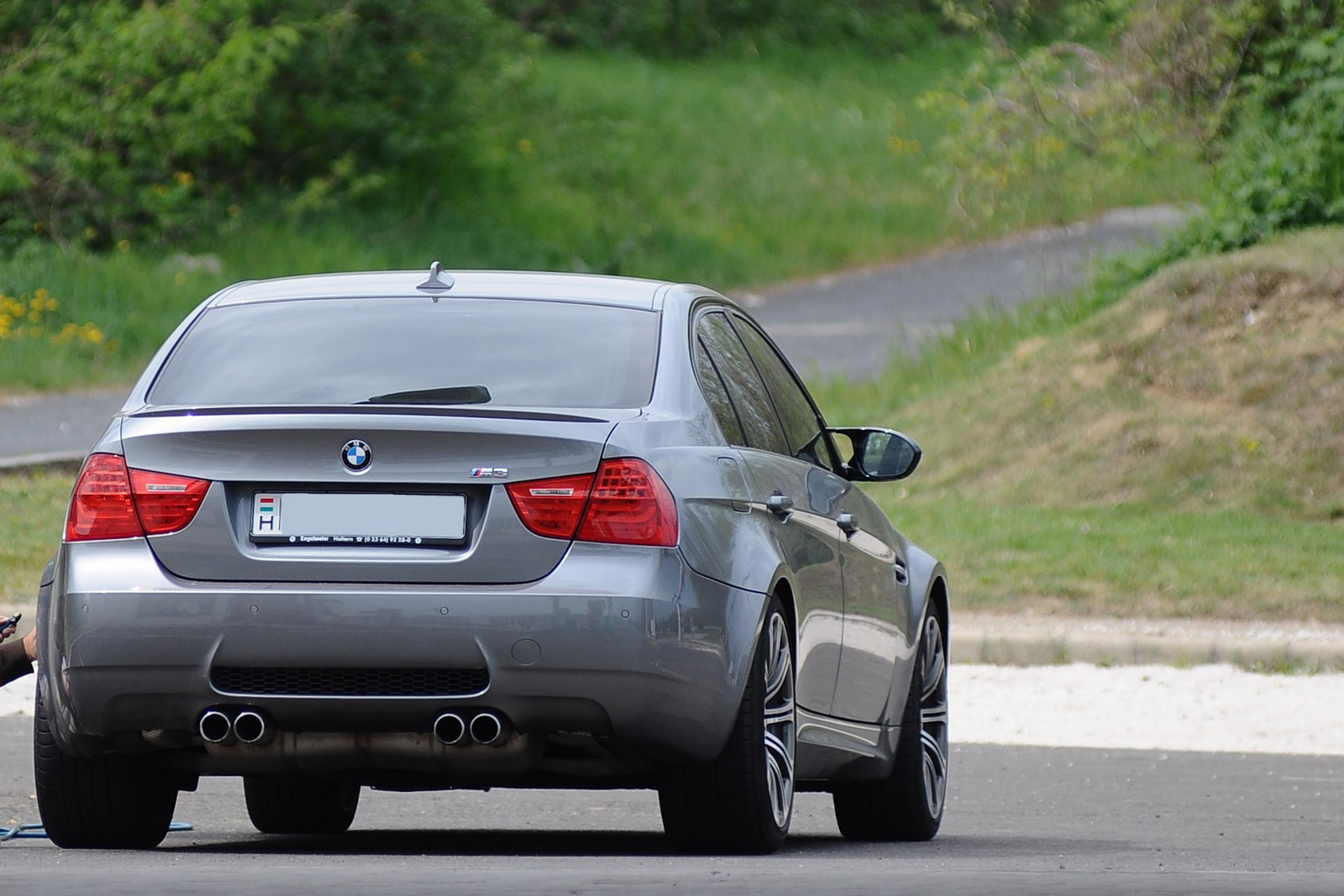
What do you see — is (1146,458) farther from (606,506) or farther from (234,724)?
(234,724)

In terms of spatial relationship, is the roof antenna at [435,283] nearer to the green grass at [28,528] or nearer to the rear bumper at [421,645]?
the rear bumper at [421,645]

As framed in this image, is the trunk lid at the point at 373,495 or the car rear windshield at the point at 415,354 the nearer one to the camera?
the trunk lid at the point at 373,495

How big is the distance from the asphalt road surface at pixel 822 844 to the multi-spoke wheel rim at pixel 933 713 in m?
0.17

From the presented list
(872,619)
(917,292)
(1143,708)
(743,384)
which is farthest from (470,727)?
(917,292)

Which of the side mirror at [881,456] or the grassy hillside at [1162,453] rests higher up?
the side mirror at [881,456]

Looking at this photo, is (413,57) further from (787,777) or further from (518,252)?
(787,777)

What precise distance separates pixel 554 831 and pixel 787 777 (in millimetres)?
1617

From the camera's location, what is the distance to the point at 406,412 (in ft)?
18.7

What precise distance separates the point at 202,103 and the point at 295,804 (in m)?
20.2

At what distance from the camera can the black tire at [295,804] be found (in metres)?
7.27

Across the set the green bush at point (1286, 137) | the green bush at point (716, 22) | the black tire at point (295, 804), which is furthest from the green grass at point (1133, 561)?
the green bush at point (716, 22)

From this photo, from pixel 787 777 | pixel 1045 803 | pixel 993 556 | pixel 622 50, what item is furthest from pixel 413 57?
pixel 787 777

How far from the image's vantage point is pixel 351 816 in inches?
301

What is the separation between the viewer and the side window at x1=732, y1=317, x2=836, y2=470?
7.02 m
